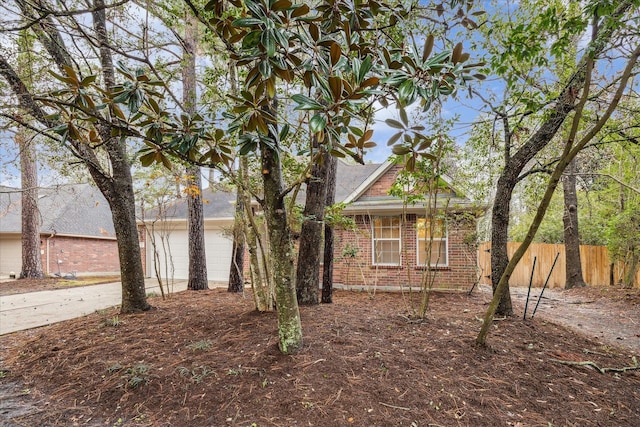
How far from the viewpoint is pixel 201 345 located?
367 centimetres

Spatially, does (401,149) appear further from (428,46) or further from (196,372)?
(196,372)

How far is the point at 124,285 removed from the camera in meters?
5.38

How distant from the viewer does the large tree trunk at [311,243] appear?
5.38 meters

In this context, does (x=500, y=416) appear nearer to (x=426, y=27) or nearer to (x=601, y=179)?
(x=426, y=27)

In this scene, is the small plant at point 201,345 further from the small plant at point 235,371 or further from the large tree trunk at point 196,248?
the large tree trunk at point 196,248

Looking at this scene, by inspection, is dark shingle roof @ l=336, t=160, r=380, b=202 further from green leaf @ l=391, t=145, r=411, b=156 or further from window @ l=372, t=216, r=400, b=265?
green leaf @ l=391, t=145, r=411, b=156

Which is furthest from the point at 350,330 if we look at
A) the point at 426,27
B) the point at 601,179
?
the point at 601,179

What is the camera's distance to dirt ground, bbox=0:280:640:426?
8.28 feet

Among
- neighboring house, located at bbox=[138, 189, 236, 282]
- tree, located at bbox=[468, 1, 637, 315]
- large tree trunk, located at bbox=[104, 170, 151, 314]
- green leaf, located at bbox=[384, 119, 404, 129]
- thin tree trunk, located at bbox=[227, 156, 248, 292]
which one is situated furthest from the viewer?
neighboring house, located at bbox=[138, 189, 236, 282]

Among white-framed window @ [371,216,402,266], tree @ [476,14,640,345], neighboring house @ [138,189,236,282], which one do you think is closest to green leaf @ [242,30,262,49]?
tree @ [476,14,640,345]

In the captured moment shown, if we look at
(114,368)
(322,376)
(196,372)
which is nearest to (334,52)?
(322,376)

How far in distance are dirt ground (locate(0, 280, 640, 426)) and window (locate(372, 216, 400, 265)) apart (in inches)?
215

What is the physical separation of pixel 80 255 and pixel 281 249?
17303 millimetres

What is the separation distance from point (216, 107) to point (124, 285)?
3.33 m
